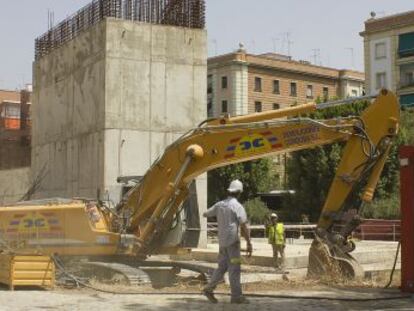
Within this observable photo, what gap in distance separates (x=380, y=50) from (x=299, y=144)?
5884 centimetres

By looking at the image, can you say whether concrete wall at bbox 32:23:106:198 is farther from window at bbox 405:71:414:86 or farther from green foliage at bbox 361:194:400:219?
window at bbox 405:71:414:86

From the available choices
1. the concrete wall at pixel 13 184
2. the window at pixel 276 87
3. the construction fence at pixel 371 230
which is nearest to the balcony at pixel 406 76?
the window at pixel 276 87

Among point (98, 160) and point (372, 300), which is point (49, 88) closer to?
point (98, 160)

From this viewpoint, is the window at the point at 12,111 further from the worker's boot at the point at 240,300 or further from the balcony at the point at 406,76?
the worker's boot at the point at 240,300

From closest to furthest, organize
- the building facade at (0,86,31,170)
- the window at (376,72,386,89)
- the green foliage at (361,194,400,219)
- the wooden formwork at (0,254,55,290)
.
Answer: the wooden formwork at (0,254,55,290) → the green foliage at (361,194,400,219) → the building facade at (0,86,31,170) → the window at (376,72,386,89)

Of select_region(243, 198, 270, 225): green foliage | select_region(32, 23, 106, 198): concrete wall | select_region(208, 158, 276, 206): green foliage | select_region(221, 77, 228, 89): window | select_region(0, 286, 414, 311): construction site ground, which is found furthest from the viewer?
select_region(221, 77, 228, 89): window

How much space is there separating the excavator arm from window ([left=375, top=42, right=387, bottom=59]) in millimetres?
57803

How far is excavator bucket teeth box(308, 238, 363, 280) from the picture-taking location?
14281 millimetres

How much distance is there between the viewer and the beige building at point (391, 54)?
67438 mm

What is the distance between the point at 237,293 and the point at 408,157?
3999mm

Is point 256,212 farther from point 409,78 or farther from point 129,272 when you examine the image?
point 129,272

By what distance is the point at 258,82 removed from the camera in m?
80.7

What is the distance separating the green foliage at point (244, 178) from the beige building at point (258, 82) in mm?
24558

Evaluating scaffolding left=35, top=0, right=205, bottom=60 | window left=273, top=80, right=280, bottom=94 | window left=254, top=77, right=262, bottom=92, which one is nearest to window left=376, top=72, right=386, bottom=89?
window left=273, top=80, right=280, bottom=94
